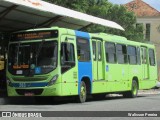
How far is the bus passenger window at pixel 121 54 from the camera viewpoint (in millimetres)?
24109

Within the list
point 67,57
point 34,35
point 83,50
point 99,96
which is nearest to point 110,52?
point 83,50

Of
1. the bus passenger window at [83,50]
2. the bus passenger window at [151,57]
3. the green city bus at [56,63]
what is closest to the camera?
the green city bus at [56,63]

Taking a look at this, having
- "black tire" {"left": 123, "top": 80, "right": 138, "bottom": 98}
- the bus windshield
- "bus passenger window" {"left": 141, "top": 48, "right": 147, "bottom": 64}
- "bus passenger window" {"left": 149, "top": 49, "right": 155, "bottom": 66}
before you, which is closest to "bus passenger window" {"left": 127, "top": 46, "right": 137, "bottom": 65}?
"black tire" {"left": 123, "top": 80, "right": 138, "bottom": 98}

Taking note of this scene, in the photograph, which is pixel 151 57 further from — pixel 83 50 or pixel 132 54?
pixel 83 50

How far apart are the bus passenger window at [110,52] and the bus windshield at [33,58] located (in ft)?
14.3

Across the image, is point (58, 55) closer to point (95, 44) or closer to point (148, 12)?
point (95, 44)

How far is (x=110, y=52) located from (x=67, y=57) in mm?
4353

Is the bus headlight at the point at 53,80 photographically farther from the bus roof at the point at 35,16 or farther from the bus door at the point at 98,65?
the bus roof at the point at 35,16

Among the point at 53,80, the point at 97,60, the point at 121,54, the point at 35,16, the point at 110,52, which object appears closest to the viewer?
the point at 53,80

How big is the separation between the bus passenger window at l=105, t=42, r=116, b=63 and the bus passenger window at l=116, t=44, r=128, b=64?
456 mm

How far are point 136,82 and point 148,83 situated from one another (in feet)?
6.14

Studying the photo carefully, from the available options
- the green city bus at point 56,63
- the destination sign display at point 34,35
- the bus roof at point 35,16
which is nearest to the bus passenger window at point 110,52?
the green city bus at point 56,63

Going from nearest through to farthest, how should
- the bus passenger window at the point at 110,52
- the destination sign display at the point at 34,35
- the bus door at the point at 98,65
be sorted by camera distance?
the destination sign display at the point at 34,35
the bus door at the point at 98,65
the bus passenger window at the point at 110,52

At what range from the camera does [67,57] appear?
1917 cm
